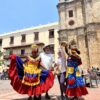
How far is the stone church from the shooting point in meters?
28.8

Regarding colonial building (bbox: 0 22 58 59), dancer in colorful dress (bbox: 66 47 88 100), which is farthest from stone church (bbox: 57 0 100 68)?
dancer in colorful dress (bbox: 66 47 88 100)

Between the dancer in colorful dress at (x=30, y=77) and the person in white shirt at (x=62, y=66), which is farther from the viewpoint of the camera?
the person in white shirt at (x=62, y=66)

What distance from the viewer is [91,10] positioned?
97.6 feet

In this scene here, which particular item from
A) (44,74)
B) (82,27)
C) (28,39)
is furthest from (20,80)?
(28,39)

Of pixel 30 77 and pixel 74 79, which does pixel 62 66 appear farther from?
pixel 30 77

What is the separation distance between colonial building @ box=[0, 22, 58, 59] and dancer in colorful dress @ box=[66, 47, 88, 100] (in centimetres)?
3273

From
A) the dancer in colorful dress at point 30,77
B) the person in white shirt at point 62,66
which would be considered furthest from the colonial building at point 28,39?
the dancer in colorful dress at point 30,77

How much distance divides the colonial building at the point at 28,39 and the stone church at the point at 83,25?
7.22 m

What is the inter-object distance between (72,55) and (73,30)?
2606cm

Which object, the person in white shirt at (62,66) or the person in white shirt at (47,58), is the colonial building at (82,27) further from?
the person in white shirt at (62,66)

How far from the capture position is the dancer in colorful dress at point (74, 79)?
6.02 metres

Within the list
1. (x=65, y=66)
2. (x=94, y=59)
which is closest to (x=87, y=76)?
(x=65, y=66)

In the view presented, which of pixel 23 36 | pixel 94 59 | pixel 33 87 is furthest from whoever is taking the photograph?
pixel 23 36

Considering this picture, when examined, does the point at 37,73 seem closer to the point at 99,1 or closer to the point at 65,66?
the point at 65,66
